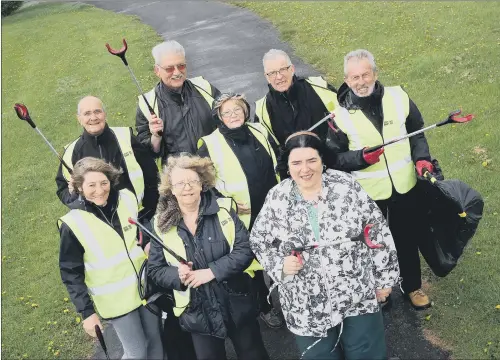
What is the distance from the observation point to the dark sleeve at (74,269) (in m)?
4.59

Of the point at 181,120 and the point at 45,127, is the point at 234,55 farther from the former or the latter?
the point at 181,120

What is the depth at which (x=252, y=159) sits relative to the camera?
518cm

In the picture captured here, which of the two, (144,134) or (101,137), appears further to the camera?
(144,134)

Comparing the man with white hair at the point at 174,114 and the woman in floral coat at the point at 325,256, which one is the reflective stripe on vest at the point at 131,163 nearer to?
the man with white hair at the point at 174,114

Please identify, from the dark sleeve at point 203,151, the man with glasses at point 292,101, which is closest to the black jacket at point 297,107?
the man with glasses at point 292,101

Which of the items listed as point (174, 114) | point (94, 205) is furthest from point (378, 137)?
point (94, 205)

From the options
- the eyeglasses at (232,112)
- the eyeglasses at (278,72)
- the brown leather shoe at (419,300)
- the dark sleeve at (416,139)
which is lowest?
the brown leather shoe at (419,300)

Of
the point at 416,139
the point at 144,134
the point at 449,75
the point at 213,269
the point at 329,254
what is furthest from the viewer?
the point at 449,75

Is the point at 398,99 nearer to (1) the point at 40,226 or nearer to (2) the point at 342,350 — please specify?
(2) the point at 342,350

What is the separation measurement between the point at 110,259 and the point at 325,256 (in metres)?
1.87

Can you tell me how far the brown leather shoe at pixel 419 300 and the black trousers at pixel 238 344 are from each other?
1.88 m

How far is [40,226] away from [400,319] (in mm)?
7220

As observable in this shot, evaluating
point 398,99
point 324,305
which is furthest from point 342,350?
point 398,99

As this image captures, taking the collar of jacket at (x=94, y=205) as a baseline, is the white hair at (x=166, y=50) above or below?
above
